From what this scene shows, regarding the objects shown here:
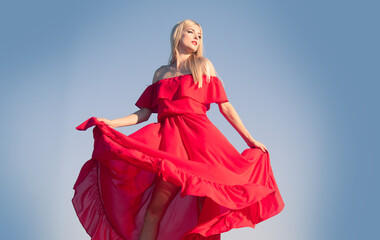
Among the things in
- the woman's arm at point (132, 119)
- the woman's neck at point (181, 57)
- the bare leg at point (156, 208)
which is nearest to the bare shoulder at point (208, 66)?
the woman's neck at point (181, 57)

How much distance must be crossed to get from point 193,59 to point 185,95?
0.28 m

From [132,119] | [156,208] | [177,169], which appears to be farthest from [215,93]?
[156,208]

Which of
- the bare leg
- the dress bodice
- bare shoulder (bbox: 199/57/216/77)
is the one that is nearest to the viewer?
the bare leg

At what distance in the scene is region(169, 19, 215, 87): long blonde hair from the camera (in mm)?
2854

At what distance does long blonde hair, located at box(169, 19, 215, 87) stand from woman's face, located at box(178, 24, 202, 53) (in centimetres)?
2

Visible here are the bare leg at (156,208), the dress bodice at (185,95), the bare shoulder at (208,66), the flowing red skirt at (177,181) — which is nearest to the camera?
the flowing red skirt at (177,181)

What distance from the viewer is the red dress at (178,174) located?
2492 millimetres

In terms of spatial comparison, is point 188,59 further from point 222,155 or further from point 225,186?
point 225,186

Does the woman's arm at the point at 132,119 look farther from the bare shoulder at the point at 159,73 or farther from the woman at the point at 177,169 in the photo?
the bare shoulder at the point at 159,73

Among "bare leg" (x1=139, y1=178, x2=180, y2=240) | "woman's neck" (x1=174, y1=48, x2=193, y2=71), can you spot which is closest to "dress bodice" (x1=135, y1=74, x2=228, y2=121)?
"woman's neck" (x1=174, y1=48, x2=193, y2=71)

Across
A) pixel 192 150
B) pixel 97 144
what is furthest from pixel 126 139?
pixel 192 150

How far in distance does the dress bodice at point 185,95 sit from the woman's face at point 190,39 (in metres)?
0.21

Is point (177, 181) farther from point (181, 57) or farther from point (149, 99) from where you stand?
point (181, 57)

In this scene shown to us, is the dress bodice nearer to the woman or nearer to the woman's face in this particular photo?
the woman
